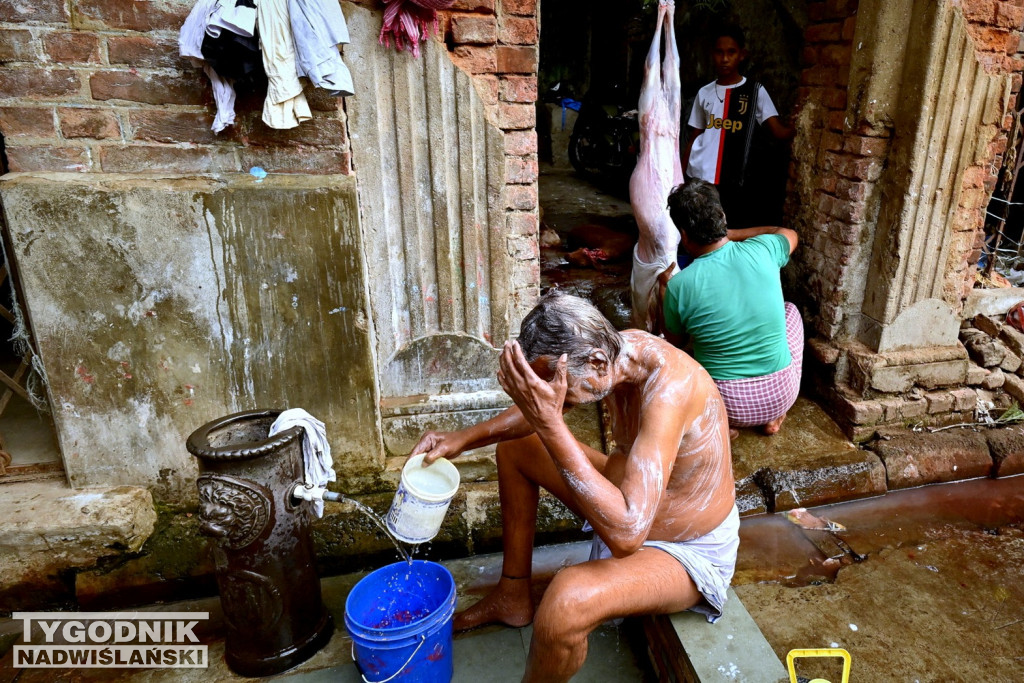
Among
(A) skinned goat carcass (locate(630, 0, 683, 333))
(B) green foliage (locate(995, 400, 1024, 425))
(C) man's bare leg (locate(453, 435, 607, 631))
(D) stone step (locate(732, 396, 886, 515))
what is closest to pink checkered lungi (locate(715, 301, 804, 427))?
(D) stone step (locate(732, 396, 886, 515))

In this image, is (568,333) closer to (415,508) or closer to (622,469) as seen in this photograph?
(622,469)

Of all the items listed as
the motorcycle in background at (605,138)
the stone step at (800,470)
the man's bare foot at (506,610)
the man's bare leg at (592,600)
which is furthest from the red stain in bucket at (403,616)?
the motorcycle in background at (605,138)

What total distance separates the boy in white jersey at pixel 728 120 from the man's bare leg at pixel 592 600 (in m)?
3.02

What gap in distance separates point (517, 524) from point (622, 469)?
50cm

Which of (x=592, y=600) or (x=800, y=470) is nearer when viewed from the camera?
(x=592, y=600)

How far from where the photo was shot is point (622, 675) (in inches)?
97.9

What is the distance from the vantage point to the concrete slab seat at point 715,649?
6.86 feet

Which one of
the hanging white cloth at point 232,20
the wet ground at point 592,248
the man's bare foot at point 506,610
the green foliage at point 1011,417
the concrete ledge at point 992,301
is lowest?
the man's bare foot at point 506,610

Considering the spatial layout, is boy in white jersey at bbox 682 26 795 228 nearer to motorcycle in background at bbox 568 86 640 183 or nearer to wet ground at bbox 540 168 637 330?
wet ground at bbox 540 168 637 330

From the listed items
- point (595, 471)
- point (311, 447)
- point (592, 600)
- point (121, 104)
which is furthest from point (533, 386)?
point (121, 104)

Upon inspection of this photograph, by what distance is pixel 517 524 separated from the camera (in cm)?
257

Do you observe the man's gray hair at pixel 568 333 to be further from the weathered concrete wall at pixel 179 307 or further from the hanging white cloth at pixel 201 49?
the hanging white cloth at pixel 201 49

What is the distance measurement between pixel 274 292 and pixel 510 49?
1366 mm

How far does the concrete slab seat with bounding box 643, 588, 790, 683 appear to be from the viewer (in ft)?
6.86
